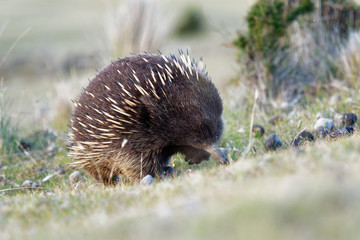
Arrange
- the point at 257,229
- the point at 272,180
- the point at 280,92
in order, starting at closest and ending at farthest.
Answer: the point at 257,229 < the point at 272,180 < the point at 280,92

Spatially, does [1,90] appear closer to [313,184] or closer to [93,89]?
[93,89]

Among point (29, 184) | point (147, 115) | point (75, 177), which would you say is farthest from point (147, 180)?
point (29, 184)

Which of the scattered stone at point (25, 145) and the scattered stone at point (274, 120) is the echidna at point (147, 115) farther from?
the scattered stone at point (25, 145)

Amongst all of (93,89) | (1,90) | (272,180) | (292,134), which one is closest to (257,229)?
(272,180)

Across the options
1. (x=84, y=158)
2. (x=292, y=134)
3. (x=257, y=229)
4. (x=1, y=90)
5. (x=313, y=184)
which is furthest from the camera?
(x=1, y=90)

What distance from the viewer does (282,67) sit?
29.2 ft

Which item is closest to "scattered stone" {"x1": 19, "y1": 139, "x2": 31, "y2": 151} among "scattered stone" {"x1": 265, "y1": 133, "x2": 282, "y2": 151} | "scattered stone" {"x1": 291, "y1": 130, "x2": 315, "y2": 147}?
"scattered stone" {"x1": 265, "y1": 133, "x2": 282, "y2": 151}

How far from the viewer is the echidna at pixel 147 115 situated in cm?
525

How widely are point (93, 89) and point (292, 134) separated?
10.1 feet

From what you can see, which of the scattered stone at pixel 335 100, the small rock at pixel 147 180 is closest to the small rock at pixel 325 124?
the scattered stone at pixel 335 100

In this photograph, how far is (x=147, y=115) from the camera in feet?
17.8

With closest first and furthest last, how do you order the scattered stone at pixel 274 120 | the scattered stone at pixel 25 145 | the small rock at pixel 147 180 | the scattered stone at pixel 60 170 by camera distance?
1. the small rock at pixel 147 180
2. the scattered stone at pixel 60 170
3. the scattered stone at pixel 274 120
4. the scattered stone at pixel 25 145

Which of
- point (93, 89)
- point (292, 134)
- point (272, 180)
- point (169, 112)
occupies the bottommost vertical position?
point (292, 134)

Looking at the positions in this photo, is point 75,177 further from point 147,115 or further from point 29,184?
point 147,115
